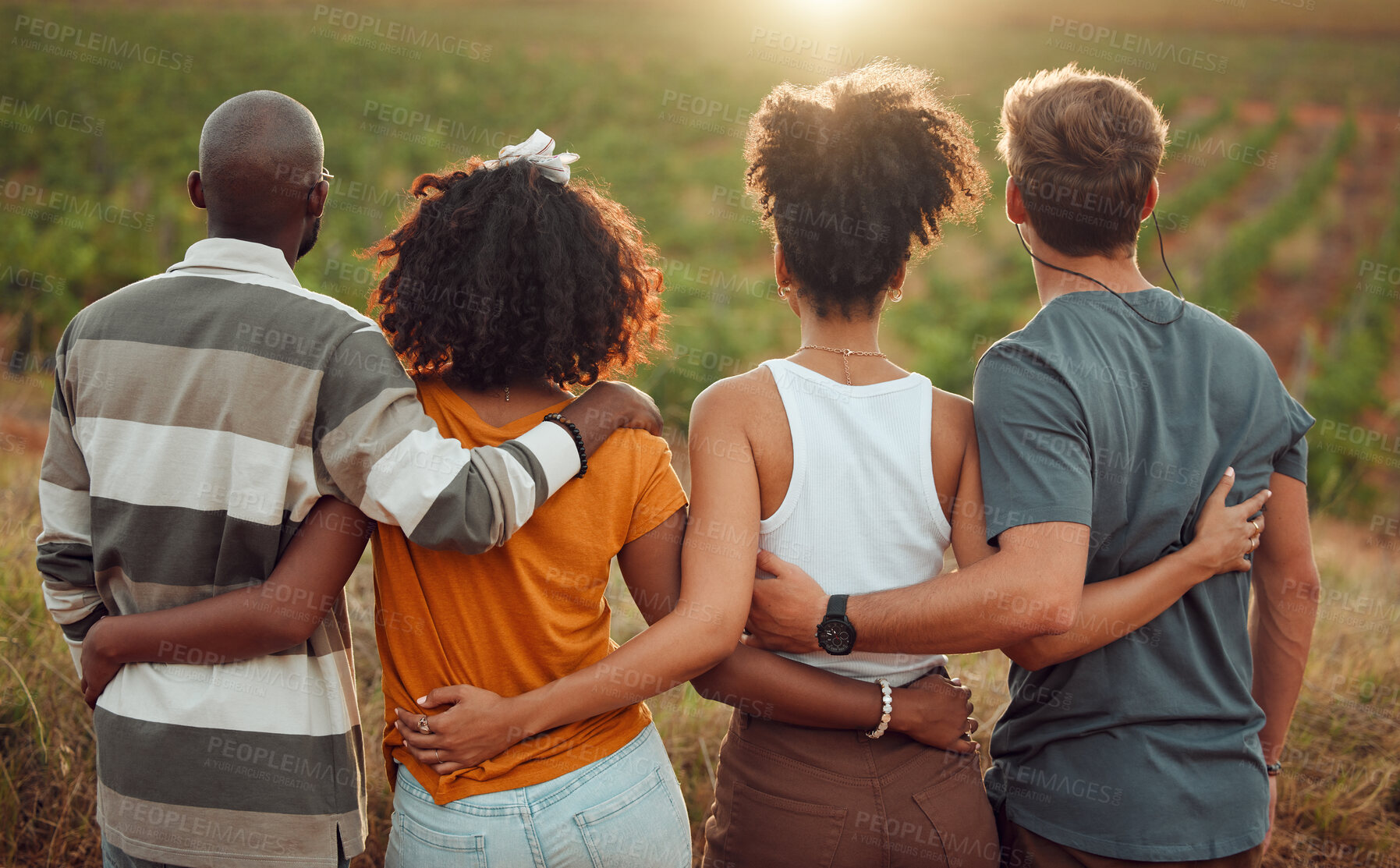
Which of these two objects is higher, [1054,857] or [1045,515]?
[1045,515]

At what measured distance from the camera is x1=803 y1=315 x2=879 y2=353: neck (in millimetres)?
1734

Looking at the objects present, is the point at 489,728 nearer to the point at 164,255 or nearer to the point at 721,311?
the point at 721,311

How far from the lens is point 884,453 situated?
1623 millimetres

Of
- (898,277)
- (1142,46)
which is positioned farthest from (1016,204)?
(1142,46)

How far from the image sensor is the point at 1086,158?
5.43 ft

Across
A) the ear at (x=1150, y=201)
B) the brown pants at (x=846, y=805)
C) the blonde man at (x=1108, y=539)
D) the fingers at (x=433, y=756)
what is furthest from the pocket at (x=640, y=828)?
the ear at (x=1150, y=201)

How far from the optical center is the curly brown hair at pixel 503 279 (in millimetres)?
1583

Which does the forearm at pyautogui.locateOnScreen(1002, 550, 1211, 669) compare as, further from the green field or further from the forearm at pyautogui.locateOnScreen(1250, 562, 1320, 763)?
the green field

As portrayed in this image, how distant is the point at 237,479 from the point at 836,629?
0.98 metres

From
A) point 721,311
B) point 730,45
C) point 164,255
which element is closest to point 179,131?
point 164,255

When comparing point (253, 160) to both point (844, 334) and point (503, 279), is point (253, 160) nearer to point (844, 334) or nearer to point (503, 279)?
point (503, 279)

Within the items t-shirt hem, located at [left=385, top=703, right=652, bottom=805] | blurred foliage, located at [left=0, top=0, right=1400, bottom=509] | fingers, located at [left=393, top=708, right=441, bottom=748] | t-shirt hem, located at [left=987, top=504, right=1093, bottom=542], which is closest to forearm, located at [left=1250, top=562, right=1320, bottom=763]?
t-shirt hem, located at [left=987, top=504, right=1093, bottom=542]

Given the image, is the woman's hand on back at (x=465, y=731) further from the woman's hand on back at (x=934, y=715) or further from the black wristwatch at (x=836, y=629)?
the woman's hand on back at (x=934, y=715)

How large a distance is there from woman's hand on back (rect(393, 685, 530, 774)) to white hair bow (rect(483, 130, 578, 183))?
0.87 meters
